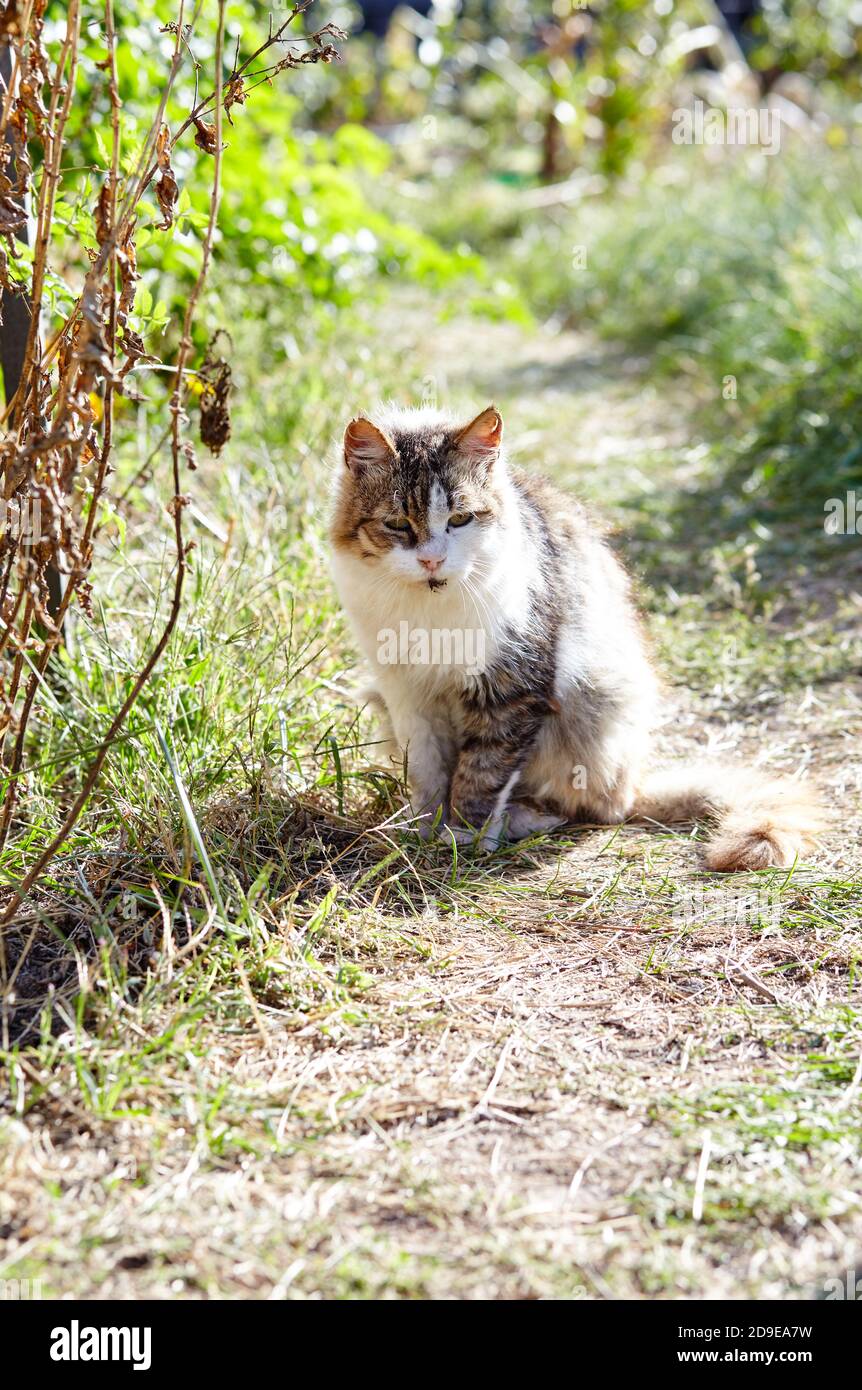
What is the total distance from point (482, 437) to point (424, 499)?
22 cm

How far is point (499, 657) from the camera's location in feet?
10.4

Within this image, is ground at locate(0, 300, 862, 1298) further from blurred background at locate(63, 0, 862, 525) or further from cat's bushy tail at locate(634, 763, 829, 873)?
blurred background at locate(63, 0, 862, 525)

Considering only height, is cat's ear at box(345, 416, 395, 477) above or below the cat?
above

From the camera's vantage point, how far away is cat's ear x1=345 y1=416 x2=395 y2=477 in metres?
3.06

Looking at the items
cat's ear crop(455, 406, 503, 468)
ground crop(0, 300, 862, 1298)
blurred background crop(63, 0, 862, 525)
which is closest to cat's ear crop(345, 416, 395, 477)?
cat's ear crop(455, 406, 503, 468)

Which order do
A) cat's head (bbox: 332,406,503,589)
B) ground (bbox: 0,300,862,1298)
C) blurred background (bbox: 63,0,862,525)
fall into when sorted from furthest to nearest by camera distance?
blurred background (bbox: 63,0,862,525) → cat's head (bbox: 332,406,503,589) → ground (bbox: 0,300,862,1298)

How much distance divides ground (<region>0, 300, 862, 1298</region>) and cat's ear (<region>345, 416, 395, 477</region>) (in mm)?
814

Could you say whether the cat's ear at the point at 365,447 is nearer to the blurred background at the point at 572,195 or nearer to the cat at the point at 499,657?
the cat at the point at 499,657

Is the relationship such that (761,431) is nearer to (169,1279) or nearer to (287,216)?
(287,216)

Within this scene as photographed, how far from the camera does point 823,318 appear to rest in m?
6.12

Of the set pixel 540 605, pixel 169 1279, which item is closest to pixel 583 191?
pixel 540 605

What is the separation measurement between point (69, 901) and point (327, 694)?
1.26 meters

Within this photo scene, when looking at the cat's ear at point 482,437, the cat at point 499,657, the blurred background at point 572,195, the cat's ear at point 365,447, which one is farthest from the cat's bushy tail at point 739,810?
the blurred background at point 572,195

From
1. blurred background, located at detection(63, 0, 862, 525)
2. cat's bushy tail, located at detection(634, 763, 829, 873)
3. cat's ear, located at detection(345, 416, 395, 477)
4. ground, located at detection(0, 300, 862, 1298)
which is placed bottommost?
ground, located at detection(0, 300, 862, 1298)
